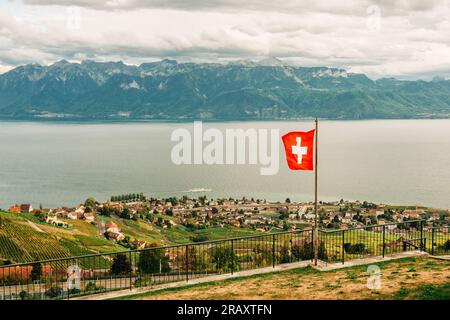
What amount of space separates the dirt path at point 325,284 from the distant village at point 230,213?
62.8 m

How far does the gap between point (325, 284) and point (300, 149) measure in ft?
13.7

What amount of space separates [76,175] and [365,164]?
315 feet

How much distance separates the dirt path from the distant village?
62.8m

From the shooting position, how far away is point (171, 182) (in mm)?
138250

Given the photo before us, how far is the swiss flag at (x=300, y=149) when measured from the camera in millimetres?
13875

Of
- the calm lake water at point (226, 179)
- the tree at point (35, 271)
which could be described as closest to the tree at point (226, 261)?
the tree at point (35, 271)

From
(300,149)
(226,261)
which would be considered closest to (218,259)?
(226,261)

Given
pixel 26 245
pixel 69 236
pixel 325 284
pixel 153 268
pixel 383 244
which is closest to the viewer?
pixel 325 284

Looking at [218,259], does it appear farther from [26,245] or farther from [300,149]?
[26,245]

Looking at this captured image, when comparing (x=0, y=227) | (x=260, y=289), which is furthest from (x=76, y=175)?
(x=260, y=289)

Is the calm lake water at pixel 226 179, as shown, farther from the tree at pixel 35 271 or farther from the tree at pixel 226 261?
the tree at pixel 35 271

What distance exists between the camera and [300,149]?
14008mm

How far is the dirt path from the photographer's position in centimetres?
1077
